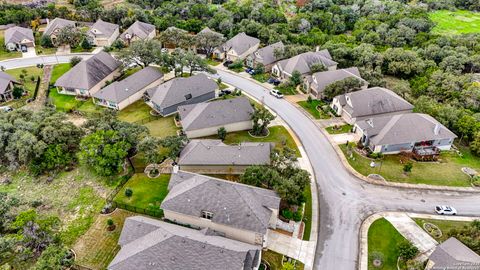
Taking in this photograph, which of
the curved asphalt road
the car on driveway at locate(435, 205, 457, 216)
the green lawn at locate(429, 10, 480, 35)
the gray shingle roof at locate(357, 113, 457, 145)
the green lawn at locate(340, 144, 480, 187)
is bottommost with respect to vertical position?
the green lawn at locate(429, 10, 480, 35)

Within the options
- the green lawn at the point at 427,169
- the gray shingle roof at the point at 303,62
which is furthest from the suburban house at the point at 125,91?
the green lawn at the point at 427,169

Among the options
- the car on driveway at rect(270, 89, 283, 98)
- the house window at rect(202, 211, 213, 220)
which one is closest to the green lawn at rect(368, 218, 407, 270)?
the house window at rect(202, 211, 213, 220)

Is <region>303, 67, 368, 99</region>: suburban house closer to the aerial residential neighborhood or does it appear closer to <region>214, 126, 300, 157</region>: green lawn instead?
the aerial residential neighborhood

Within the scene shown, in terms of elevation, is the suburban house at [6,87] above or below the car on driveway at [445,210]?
below

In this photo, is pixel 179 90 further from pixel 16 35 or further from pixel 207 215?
pixel 16 35

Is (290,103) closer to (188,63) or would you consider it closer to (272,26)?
(188,63)

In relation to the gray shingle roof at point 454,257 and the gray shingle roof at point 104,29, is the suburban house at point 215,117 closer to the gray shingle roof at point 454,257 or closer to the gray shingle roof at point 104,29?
the gray shingle roof at point 454,257
